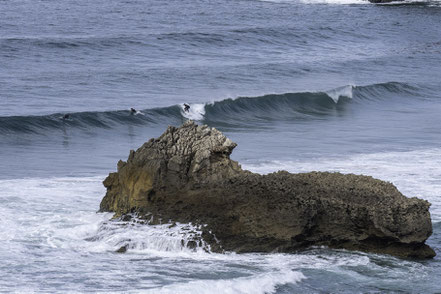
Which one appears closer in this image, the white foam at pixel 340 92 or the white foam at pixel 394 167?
the white foam at pixel 394 167

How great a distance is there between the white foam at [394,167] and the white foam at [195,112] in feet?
21.1

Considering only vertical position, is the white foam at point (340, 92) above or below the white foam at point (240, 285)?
above

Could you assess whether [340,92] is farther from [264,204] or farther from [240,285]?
[240,285]

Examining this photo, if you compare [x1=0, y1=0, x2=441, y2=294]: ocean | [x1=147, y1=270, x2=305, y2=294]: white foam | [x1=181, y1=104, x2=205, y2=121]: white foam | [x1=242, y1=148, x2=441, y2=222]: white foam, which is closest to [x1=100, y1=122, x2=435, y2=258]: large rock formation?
[x1=0, y1=0, x2=441, y2=294]: ocean

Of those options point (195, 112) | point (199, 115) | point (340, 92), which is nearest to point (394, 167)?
point (199, 115)

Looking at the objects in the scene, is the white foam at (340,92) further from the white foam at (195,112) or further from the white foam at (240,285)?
the white foam at (240,285)

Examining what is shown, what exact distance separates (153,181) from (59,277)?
1.84m

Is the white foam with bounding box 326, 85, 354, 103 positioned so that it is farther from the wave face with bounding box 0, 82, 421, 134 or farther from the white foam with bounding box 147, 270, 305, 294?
the white foam with bounding box 147, 270, 305, 294

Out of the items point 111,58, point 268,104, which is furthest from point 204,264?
point 111,58

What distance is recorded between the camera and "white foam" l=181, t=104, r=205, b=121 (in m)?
23.2

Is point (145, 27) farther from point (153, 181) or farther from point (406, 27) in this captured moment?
point (153, 181)

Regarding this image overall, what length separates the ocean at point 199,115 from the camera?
9.62 m

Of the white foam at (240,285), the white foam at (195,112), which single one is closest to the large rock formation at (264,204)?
the white foam at (240,285)

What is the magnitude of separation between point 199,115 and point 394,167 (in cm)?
830
